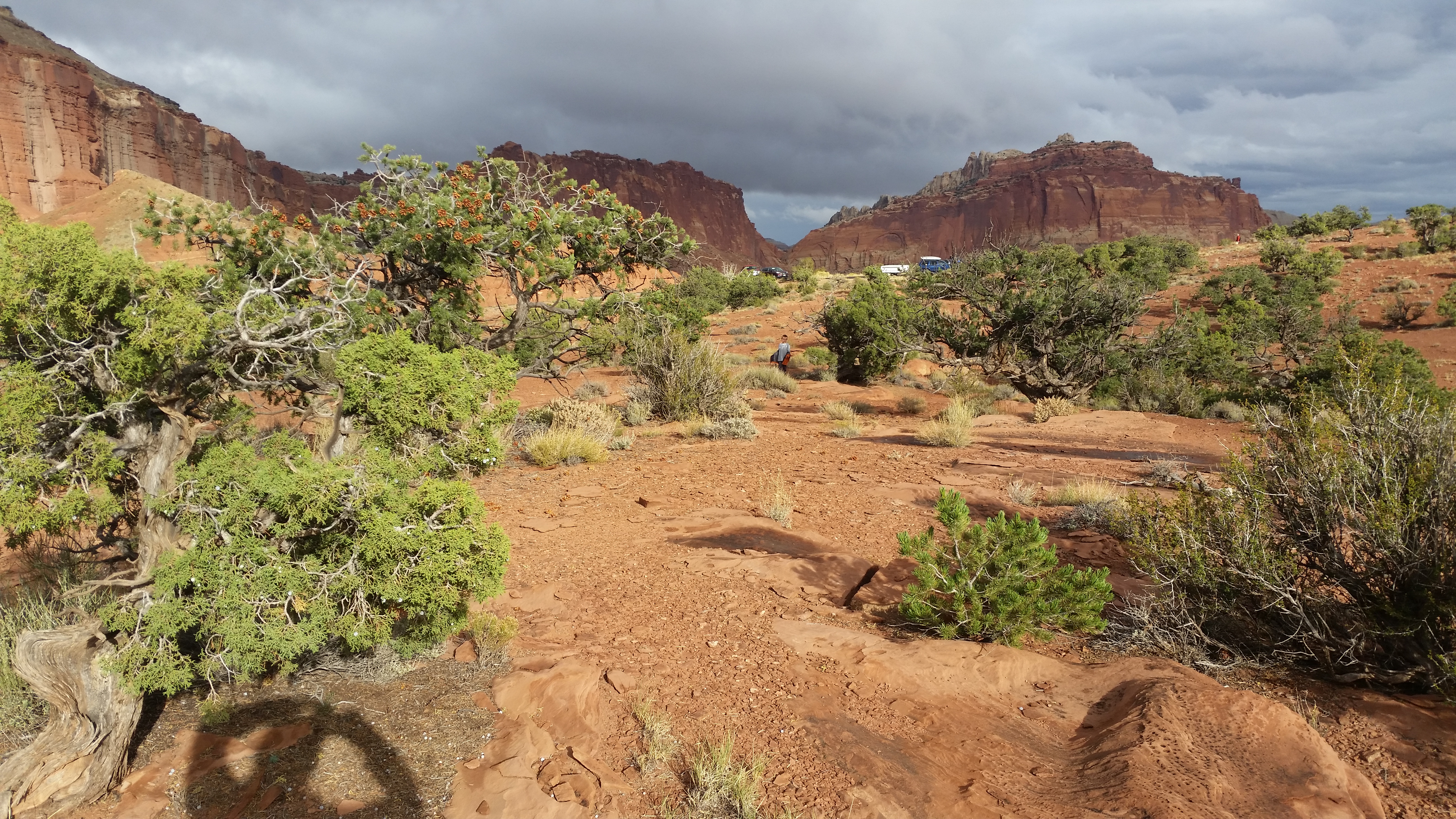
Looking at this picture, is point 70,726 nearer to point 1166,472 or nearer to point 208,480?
point 208,480

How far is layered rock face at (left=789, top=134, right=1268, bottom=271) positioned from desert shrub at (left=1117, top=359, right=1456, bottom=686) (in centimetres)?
9809

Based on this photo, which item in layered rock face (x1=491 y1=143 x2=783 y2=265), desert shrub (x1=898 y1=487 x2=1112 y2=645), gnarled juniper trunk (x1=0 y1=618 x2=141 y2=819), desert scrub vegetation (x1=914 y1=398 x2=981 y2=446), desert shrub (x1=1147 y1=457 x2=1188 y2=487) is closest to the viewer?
gnarled juniper trunk (x1=0 y1=618 x2=141 y2=819)

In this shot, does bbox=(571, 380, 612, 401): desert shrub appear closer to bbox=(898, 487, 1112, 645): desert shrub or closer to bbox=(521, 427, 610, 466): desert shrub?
bbox=(521, 427, 610, 466): desert shrub

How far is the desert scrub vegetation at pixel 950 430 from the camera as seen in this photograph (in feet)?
35.7

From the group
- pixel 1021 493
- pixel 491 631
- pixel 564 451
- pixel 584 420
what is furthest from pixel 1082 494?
pixel 584 420

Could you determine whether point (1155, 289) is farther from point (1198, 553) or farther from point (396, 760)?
point (396, 760)

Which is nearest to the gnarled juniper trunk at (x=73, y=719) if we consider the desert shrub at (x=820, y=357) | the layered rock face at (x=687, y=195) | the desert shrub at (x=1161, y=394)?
the desert shrub at (x=1161, y=394)

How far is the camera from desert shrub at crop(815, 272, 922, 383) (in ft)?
63.1

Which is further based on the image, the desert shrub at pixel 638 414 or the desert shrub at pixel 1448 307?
the desert shrub at pixel 1448 307

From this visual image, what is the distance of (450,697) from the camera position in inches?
162

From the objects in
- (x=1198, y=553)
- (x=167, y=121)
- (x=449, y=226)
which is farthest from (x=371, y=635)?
(x=167, y=121)

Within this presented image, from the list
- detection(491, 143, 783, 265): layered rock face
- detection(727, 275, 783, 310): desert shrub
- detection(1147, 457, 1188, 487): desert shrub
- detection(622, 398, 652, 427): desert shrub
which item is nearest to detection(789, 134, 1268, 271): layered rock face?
detection(491, 143, 783, 265): layered rock face

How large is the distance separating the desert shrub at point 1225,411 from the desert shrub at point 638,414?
10.6 m

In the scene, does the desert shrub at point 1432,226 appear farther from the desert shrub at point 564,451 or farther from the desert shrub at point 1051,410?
the desert shrub at point 564,451
